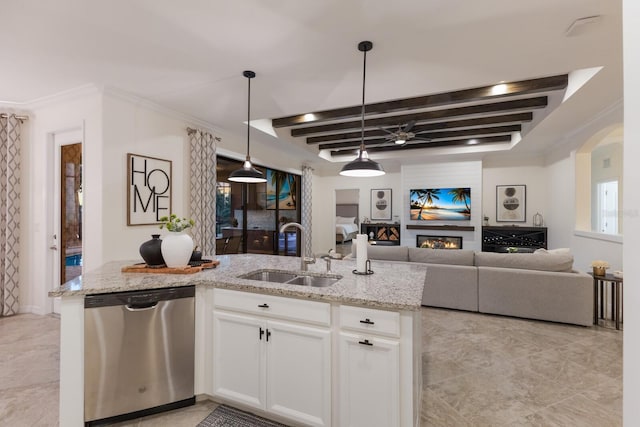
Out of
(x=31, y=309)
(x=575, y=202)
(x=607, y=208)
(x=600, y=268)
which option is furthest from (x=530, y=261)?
(x=31, y=309)

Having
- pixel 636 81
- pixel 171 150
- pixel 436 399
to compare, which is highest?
pixel 171 150

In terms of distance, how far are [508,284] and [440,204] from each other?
12.9 feet

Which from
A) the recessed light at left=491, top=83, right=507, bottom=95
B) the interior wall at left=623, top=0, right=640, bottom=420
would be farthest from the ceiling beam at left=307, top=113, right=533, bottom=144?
the interior wall at left=623, top=0, right=640, bottom=420

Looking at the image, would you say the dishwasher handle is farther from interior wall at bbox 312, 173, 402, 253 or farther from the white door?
interior wall at bbox 312, 173, 402, 253

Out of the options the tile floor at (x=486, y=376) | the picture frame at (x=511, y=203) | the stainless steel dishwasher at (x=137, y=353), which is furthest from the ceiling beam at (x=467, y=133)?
the stainless steel dishwasher at (x=137, y=353)

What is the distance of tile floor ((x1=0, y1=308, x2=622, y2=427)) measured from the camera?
2.02m

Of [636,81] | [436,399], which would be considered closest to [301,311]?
[436,399]

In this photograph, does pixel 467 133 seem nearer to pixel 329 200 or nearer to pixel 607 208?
pixel 607 208

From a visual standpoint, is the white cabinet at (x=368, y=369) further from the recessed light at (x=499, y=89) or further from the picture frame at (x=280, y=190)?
the picture frame at (x=280, y=190)

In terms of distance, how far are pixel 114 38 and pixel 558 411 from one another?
4299 mm

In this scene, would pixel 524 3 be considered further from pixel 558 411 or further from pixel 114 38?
pixel 114 38

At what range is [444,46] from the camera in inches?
98.7

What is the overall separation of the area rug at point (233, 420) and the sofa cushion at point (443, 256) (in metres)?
2.89

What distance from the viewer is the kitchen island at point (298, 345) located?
5.27 feet
